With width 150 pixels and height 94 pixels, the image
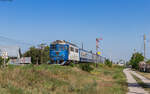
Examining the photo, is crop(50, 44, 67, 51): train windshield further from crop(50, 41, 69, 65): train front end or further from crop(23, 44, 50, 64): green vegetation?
crop(23, 44, 50, 64): green vegetation

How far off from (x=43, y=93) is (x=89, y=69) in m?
20.6

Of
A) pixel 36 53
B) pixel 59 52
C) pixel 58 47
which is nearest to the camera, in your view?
pixel 59 52

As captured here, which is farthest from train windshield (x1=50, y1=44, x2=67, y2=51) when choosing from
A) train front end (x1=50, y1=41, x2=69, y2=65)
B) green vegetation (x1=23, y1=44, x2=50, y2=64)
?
green vegetation (x1=23, y1=44, x2=50, y2=64)

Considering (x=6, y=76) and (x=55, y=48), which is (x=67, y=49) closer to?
(x=55, y=48)

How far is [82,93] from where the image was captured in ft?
39.2

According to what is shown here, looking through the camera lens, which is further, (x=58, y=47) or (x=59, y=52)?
(x=58, y=47)

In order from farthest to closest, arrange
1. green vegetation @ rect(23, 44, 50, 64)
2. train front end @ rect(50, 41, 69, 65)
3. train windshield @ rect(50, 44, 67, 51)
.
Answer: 1. green vegetation @ rect(23, 44, 50, 64)
2. train windshield @ rect(50, 44, 67, 51)
3. train front end @ rect(50, 41, 69, 65)

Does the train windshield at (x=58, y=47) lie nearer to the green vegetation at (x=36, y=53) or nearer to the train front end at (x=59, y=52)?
the train front end at (x=59, y=52)

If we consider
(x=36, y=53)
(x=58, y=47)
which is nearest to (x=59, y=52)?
(x=58, y=47)

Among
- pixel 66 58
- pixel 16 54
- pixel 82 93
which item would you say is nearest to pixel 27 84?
pixel 82 93

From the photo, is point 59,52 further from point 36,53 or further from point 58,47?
point 36,53

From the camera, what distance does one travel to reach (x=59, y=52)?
3128 centimetres

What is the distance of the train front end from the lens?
102 ft

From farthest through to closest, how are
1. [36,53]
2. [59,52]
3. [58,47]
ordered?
[36,53] < [58,47] < [59,52]
